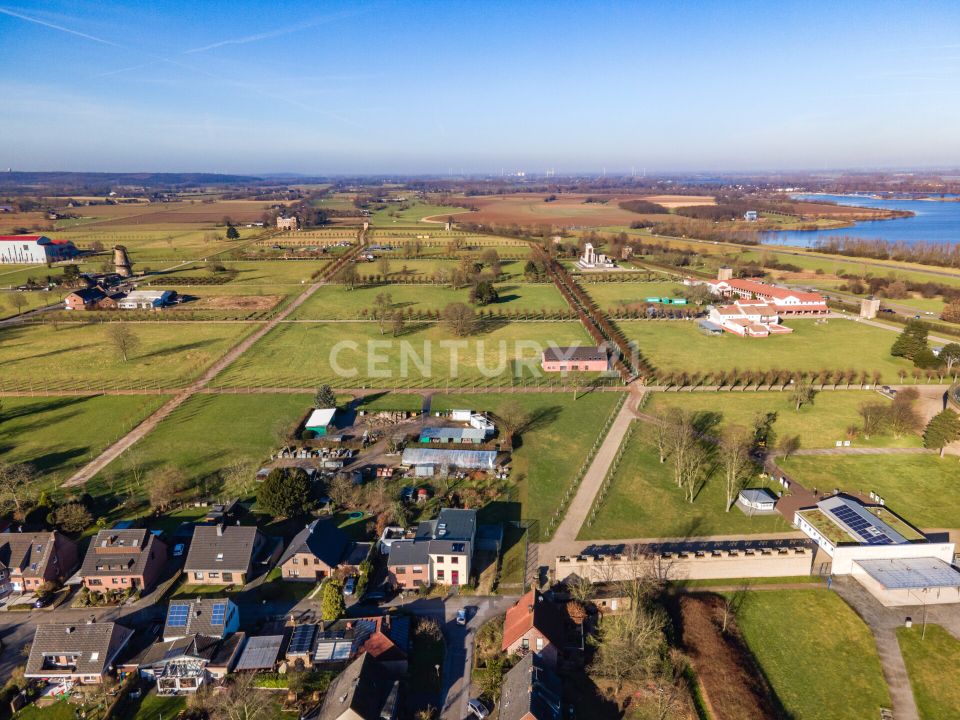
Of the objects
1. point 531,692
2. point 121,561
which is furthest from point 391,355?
point 531,692

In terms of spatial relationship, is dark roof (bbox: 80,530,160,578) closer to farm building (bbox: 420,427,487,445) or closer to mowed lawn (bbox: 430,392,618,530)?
farm building (bbox: 420,427,487,445)

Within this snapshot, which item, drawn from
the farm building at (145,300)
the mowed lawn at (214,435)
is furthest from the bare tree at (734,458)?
the farm building at (145,300)

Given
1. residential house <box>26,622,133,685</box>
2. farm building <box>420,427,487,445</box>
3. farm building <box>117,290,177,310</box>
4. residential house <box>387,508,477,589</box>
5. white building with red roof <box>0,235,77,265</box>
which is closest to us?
residential house <box>26,622,133,685</box>

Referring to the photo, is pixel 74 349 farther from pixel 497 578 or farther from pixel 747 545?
pixel 747 545

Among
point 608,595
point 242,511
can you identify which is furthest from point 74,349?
point 608,595

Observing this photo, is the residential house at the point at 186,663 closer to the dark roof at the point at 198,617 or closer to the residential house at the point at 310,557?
the dark roof at the point at 198,617

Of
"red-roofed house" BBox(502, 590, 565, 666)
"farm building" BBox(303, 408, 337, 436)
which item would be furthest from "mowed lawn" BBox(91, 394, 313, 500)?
"red-roofed house" BBox(502, 590, 565, 666)
